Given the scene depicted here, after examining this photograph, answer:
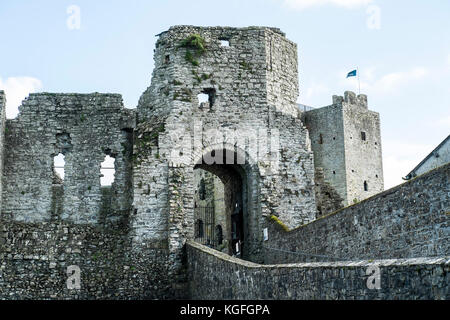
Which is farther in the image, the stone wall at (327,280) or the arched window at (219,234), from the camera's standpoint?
the arched window at (219,234)

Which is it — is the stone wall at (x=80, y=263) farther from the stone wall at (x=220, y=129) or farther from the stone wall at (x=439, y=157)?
the stone wall at (x=439, y=157)

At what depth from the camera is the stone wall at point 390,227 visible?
1378 cm

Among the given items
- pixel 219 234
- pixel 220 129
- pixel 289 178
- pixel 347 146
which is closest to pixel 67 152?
pixel 220 129

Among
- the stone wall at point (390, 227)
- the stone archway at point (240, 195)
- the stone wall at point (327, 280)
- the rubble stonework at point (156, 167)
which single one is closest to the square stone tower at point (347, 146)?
the stone archway at point (240, 195)

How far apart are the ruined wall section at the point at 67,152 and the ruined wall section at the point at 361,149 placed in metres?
22.5

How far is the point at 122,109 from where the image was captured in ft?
83.3

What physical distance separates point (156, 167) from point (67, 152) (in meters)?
3.45

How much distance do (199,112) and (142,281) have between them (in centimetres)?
593

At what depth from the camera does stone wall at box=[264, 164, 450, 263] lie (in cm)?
1378

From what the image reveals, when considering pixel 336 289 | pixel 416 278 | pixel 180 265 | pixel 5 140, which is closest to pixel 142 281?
pixel 180 265

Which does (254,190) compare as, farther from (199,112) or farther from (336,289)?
(336,289)

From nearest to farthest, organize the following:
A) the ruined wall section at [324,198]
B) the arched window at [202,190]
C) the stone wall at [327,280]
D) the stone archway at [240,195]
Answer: the stone wall at [327,280] → the stone archway at [240,195] → the ruined wall section at [324,198] → the arched window at [202,190]

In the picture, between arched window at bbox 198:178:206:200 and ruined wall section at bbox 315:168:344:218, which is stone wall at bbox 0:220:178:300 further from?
arched window at bbox 198:178:206:200

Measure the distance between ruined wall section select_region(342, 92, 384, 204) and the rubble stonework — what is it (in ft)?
65.6
